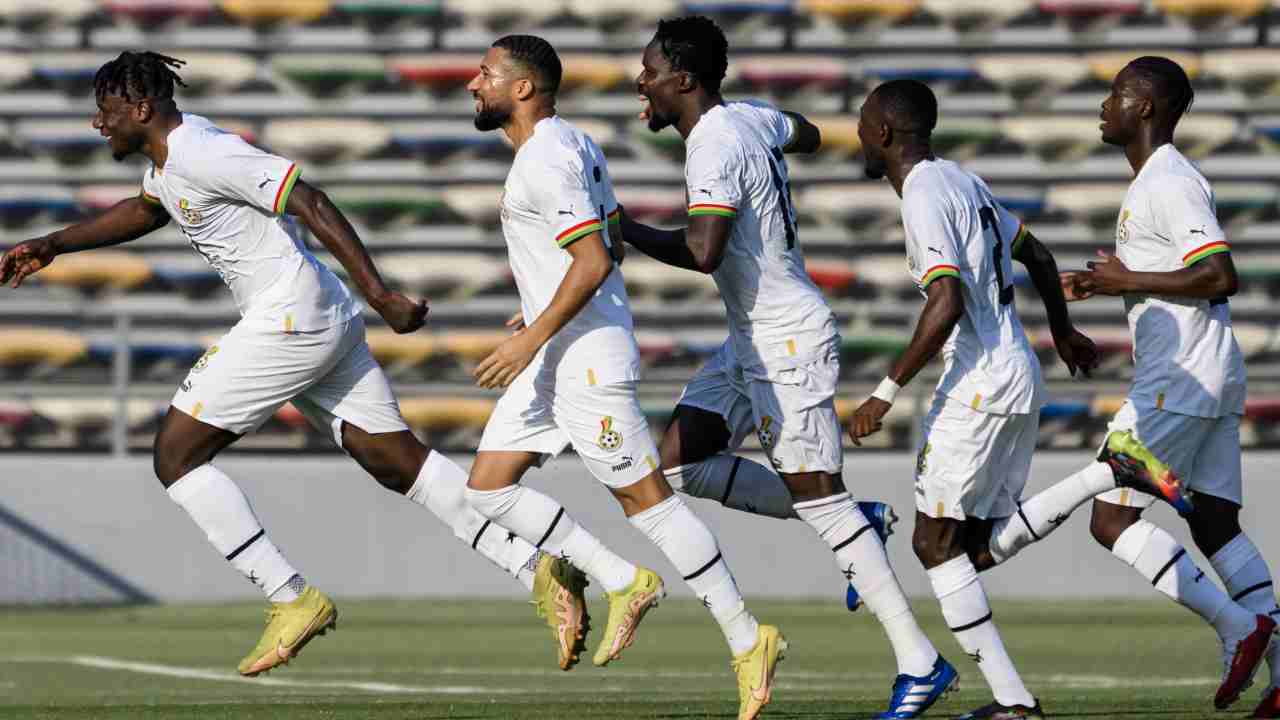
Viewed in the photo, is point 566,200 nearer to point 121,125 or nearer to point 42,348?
point 121,125

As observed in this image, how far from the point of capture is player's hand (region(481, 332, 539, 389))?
5.80 metres

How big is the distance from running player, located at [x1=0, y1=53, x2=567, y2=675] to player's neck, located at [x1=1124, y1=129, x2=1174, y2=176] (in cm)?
244

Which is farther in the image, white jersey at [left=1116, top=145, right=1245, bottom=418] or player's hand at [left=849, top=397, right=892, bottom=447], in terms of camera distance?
white jersey at [left=1116, top=145, right=1245, bottom=418]

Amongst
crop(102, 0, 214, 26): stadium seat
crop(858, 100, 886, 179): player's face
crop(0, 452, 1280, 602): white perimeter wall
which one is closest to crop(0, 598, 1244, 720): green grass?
crop(0, 452, 1280, 602): white perimeter wall

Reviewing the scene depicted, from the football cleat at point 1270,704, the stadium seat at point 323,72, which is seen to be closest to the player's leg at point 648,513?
the football cleat at point 1270,704

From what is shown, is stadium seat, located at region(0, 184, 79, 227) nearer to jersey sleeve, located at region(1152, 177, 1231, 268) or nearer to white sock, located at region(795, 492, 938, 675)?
white sock, located at region(795, 492, 938, 675)

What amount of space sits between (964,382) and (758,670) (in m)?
1.11

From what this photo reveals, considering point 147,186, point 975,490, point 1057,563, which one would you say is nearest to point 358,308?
point 147,186

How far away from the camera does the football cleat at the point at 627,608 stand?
6105 millimetres

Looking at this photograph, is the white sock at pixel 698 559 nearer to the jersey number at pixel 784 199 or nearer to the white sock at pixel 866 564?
the white sock at pixel 866 564

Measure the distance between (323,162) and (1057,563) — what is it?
7496mm

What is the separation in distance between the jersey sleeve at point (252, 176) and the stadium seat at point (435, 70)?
11031 millimetres

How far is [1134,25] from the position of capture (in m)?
18.2

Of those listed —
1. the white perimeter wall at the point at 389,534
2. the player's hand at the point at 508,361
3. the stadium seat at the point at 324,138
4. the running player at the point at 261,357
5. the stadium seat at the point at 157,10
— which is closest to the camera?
the player's hand at the point at 508,361
